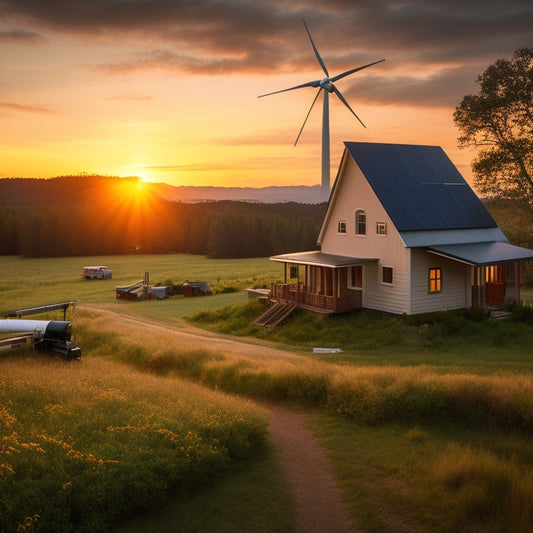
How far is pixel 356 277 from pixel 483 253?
7.42 metres

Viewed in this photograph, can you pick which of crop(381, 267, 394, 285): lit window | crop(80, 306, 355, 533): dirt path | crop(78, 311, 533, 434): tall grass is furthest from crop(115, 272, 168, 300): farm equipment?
crop(80, 306, 355, 533): dirt path

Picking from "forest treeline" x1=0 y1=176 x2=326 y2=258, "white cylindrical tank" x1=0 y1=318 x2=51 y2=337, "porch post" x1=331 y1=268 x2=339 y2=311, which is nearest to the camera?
"white cylindrical tank" x1=0 y1=318 x2=51 y2=337

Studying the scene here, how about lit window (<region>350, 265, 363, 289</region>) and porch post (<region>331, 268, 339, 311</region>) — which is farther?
lit window (<region>350, 265, 363, 289</region>)

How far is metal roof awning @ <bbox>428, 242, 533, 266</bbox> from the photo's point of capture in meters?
32.4

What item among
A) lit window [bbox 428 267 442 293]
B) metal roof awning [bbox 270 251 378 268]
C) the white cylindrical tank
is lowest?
the white cylindrical tank

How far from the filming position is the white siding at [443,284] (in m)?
32.9

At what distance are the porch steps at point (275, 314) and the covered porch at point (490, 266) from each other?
892 cm

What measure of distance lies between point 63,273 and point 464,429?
70826 millimetres

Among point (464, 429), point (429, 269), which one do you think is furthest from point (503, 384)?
point (429, 269)

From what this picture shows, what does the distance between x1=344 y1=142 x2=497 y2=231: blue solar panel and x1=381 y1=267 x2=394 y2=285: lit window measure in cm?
260

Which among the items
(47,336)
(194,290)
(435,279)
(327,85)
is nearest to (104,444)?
(47,336)

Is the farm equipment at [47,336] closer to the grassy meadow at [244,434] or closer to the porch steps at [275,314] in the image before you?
the grassy meadow at [244,434]

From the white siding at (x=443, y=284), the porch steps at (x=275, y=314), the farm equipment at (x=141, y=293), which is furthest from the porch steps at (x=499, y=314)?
Answer: the farm equipment at (x=141, y=293)

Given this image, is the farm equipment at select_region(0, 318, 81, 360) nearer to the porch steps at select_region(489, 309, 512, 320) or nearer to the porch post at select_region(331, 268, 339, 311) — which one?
the porch post at select_region(331, 268, 339, 311)
